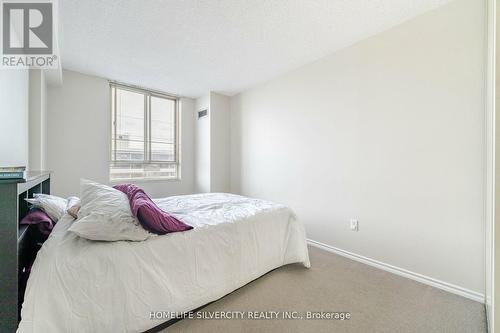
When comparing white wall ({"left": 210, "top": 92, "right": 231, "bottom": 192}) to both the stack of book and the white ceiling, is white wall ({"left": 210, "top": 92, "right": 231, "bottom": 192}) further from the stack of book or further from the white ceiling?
the stack of book

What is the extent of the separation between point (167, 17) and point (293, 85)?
1.82 meters

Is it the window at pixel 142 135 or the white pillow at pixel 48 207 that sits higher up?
Answer: the window at pixel 142 135

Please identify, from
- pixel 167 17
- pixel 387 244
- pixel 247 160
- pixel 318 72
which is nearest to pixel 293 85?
pixel 318 72

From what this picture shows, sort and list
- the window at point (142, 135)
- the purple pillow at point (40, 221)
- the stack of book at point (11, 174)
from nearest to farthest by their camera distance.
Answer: the stack of book at point (11, 174)
the purple pillow at point (40, 221)
the window at point (142, 135)

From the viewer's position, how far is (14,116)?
1970mm

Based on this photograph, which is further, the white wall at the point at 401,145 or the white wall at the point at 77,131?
the white wall at the point at 77,131

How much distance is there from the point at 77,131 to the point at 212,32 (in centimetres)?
255

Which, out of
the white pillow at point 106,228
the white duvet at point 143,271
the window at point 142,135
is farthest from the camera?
the window at point 142,135

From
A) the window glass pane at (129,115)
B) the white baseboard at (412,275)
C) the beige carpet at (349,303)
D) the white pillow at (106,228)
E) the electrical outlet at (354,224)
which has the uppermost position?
the window glass pane at (129,115)

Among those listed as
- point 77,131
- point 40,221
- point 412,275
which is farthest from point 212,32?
point 412,275

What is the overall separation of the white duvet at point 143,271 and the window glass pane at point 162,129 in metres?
2.34

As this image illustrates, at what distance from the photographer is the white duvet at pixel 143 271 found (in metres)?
1.02

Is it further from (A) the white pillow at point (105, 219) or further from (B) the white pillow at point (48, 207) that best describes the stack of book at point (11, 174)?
(B) the white pillow at point (48, 207)

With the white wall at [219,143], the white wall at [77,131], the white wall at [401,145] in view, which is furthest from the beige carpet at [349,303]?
the white wall at [77,131]
